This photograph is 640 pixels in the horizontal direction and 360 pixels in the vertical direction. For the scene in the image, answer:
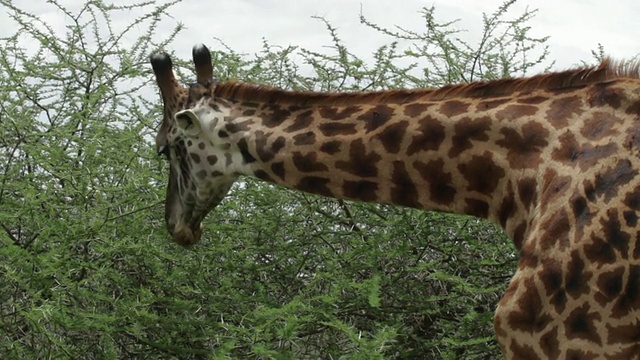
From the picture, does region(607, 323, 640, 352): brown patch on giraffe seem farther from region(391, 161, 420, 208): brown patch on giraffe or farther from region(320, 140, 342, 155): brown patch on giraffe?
region(320, 140, 342, 155): brown patch on giraffe

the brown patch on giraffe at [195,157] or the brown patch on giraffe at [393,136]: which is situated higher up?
the brown patch on giraffe at [393,136]

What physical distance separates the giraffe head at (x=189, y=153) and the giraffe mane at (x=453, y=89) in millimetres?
159

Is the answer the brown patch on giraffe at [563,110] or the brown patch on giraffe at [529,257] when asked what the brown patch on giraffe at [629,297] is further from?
the brown patch on giraffe at [563,110]

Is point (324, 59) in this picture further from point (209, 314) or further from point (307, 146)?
point (307, 146)

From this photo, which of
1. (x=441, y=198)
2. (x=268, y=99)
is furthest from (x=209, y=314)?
(x=441, y=198)

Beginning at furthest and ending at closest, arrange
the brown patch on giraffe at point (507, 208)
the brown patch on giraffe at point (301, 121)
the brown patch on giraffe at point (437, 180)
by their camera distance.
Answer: the brown patch on giraffe at point (301, 121) → the brown patch on giraffe at point (437, 180) → the brown patch on giraffe at point (507, 208)

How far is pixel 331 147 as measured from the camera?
5.50 metres

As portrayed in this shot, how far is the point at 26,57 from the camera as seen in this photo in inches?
369

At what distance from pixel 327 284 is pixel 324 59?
1641 millimetres

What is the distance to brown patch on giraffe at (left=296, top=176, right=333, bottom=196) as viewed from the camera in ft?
18.3

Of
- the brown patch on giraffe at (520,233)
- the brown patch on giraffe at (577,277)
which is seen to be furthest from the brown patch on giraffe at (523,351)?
the brown patch on giraffe at (520,233)

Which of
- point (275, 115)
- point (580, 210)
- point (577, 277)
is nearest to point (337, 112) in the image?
point (275, 115)

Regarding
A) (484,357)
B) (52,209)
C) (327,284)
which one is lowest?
(484,357)

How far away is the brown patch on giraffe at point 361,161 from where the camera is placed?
17.7 ft
